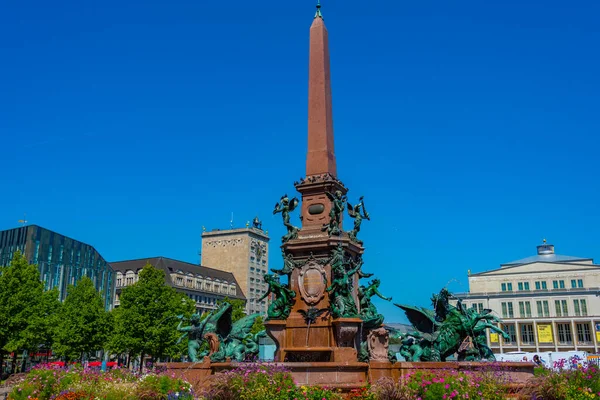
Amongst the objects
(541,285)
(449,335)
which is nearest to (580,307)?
(541,285)

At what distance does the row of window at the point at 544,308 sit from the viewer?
84.5m

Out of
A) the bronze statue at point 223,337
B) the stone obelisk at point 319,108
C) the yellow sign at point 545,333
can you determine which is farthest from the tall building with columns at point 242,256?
the bronze statue at point 223,337

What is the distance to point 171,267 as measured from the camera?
10044 cm

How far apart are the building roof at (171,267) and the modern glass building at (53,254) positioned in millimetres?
17840

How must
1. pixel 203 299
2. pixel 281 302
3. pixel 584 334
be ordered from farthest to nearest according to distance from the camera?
pixel 203 299 < pixel 584 334 < pixel 281 302

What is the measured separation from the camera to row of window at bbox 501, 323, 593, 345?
273ft

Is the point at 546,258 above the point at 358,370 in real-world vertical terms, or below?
above

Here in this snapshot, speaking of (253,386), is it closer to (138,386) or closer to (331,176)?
(138,386)

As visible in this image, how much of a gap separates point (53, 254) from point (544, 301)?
70.9 metres

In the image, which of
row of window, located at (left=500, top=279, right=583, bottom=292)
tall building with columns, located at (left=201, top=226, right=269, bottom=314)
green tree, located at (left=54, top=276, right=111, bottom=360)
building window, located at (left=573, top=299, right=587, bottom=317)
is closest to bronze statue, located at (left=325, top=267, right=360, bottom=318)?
green tree, located at (left=54, top=276, right=111, bottom=360)

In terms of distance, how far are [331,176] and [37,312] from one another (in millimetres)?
28120

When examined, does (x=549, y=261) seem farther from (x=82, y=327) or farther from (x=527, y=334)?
(x=82, y=327)

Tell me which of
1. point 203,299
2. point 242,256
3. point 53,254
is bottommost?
point 203,299

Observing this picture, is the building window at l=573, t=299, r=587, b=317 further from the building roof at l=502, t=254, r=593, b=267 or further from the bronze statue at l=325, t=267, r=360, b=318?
the bronze statue at l=325, t=267, r=360, b=318
